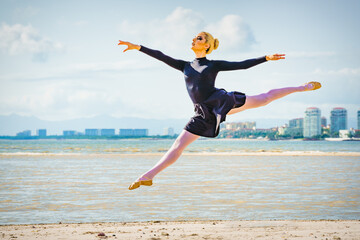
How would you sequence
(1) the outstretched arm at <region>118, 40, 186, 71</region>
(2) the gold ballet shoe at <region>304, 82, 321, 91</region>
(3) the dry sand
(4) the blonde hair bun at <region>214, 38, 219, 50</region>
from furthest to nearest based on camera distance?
(3) the dry sand
(2) the gold ballet shoe at <region>304, 82, 321, 91</region>
(4) the blonde hair bun at <region>214, 38, 219, 50</region>
(1) the outstretched arm at <region>118, 40, 186, 71</region>

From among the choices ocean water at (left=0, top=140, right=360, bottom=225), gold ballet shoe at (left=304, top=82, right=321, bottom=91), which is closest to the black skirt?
gold ballet shoe at (left=304, top=82, right=321, bottom=91)

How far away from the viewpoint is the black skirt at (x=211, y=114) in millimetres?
5551

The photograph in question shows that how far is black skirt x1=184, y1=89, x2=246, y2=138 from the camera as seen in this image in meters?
5.55

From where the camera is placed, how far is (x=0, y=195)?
1669 cm

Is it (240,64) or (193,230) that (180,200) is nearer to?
(193,230)

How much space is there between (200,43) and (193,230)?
486cm

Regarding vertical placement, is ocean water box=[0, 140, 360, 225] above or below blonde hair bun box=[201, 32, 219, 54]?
below

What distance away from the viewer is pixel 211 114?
558cm

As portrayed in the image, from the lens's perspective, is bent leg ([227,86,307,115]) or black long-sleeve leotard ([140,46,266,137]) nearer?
black long-sleeve leotard ([140,46,266,137])

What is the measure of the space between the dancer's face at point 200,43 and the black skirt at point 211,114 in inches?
22.1

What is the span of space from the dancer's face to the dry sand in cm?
408

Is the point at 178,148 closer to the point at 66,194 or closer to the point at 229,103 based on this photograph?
the point at 229,103

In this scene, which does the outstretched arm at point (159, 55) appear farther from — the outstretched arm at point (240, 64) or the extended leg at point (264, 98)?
the extended leg at point (264, 98)

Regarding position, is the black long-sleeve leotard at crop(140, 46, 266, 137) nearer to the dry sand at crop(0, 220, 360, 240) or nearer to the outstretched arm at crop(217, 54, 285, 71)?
the outstretched arm at crop(217, 54, 285, 71)
